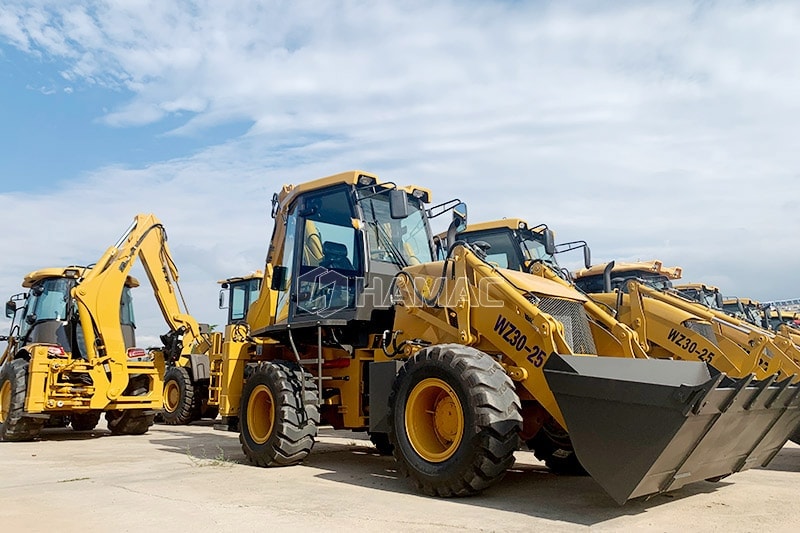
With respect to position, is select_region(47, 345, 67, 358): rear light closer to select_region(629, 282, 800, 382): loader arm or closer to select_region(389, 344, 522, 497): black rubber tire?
select_region(389, 344, 522, 497): black rubber tire

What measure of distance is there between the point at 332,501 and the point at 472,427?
4.48 feet

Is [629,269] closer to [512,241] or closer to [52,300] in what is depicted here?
[512,241]

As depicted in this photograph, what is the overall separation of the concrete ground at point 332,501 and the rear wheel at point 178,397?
596 centimetres

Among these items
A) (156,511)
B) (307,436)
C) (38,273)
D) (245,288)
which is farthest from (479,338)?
(245,288)

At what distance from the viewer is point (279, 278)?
A: 9.17 m

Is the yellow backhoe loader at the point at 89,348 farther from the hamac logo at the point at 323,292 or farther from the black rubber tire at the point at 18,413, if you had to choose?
the hamac logo at the point at 323,292

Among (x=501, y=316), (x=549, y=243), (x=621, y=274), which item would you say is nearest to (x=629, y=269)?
(x=621, y=274)

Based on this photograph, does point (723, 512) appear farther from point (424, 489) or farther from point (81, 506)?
point (81, 506)

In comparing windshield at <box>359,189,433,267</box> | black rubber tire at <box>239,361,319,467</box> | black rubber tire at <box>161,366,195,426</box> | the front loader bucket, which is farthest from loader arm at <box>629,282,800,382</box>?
black rubber tire at <box>161,366,195,426</box>

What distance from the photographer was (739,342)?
A: 377 inches

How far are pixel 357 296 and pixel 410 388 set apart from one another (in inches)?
74.2

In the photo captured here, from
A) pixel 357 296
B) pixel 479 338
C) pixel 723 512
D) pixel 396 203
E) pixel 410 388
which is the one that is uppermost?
pixel 396 203

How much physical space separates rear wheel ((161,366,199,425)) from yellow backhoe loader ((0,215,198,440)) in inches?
58.7

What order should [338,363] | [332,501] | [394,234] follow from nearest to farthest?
1. [332,501]
2. [338,363]
3. [394,234]
